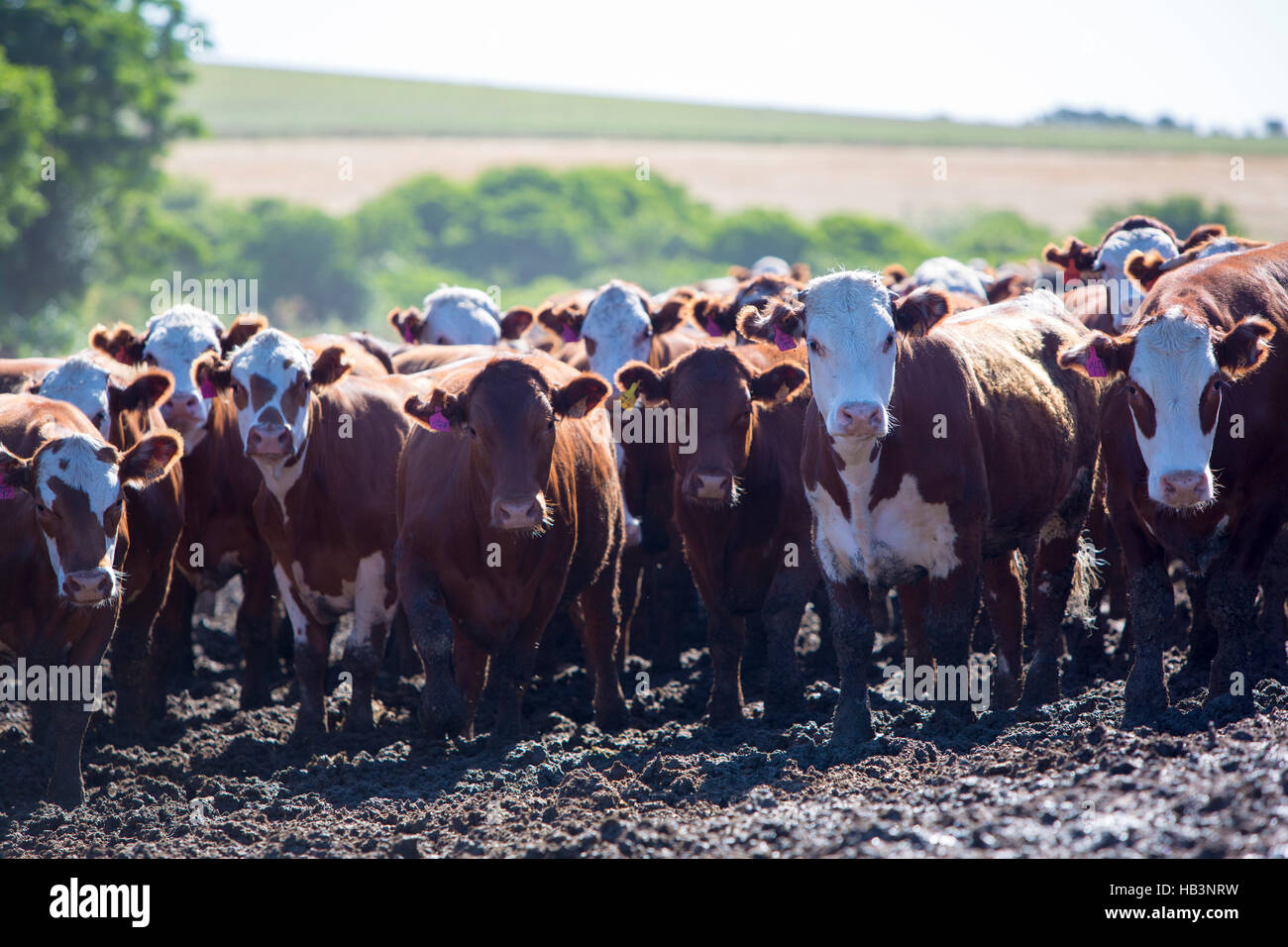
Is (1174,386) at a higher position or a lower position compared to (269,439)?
higher

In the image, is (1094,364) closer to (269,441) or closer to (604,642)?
(604,642)

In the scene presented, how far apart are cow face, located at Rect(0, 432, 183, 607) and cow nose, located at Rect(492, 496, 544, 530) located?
A: 1827 millimetres

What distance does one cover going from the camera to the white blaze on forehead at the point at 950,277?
504 inches

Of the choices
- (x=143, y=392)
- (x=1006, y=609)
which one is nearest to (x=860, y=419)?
(x=1006, y=609)

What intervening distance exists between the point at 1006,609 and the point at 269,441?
400cm

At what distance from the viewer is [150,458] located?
7.46 meters

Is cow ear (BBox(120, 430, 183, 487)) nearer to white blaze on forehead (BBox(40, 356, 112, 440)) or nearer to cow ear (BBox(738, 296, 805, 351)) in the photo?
white blaze on forehead (BBox(40, 356, 112, 440))

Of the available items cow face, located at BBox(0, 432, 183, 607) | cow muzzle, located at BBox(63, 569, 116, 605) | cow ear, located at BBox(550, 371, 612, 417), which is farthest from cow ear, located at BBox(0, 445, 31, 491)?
cow ear, located at BBox(550, 371, 612, 417)

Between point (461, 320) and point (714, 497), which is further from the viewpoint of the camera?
point (461, 320)

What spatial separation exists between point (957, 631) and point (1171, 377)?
59.6 inches

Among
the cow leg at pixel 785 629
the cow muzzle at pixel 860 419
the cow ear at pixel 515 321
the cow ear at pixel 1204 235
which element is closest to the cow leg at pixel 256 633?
the cow leg at pixel 785 629

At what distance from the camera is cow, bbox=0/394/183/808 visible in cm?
702

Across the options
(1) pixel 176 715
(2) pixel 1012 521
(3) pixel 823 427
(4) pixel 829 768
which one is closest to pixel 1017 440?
(2) pixel 1012 521

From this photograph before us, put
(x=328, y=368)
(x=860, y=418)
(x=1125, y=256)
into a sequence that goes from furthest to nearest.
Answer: (x=1125, y=256), (x=328, y=368), (x=860, y=418)
